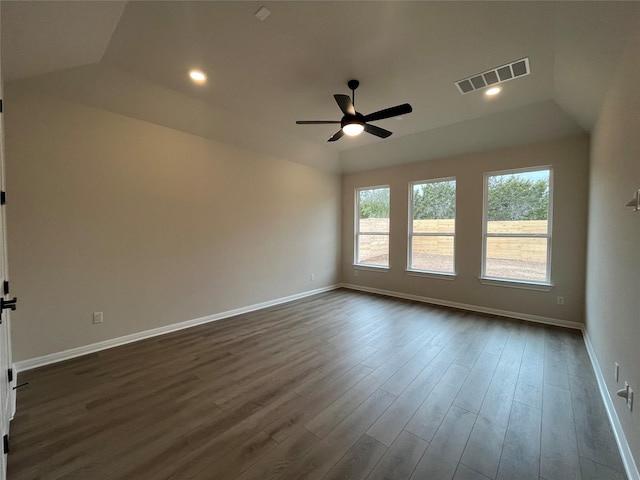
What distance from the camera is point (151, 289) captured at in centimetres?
347

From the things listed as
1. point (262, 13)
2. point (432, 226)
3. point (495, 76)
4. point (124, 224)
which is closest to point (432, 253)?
point (432, 226)

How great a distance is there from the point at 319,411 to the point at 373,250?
14.1ft

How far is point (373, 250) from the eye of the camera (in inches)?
237

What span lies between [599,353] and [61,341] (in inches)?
214

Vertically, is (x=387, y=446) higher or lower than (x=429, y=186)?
lower

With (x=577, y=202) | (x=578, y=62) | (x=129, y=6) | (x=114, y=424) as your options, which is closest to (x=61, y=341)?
(x=114, y=424)

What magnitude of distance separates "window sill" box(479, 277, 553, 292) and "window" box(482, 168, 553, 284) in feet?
0.22

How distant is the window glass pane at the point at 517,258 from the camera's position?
13.5 ft

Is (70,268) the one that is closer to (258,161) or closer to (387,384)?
(258,161)

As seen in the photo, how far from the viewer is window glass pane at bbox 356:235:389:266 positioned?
19.0 ft

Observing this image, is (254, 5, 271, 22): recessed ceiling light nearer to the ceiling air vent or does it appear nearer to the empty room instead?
the empty room

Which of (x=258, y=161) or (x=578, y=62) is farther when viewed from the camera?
(x=258, y=161)

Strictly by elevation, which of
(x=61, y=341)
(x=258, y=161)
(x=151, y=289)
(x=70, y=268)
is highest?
(x=258, y=161)

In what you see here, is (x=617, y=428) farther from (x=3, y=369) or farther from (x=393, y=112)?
(x=3, y=369)
